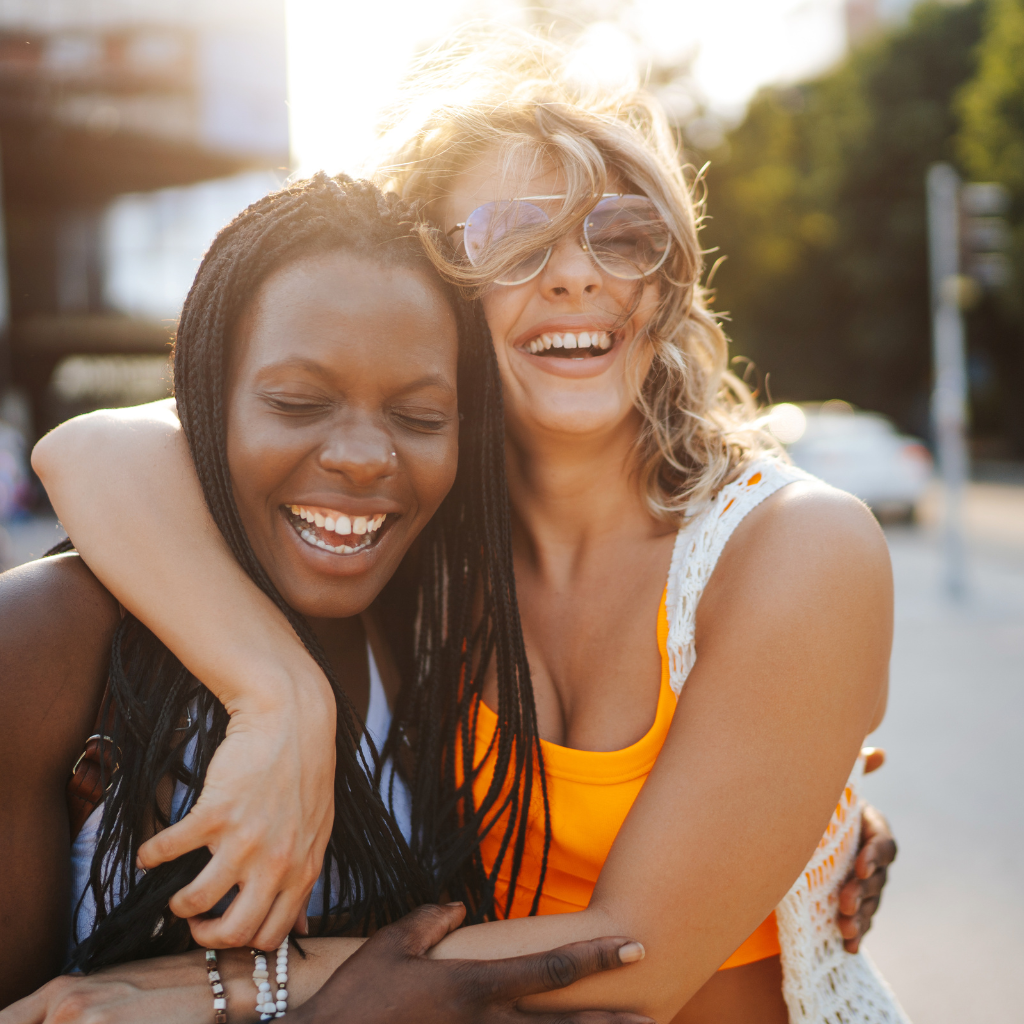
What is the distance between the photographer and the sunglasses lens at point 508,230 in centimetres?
210

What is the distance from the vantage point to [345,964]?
1576 mm

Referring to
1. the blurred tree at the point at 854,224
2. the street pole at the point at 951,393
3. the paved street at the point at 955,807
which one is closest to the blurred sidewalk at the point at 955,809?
the paved street at the point at 955,807

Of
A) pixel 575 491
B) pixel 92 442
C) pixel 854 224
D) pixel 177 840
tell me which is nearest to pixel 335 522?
pixel 92 442

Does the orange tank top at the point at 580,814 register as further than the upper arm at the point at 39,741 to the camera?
Yes

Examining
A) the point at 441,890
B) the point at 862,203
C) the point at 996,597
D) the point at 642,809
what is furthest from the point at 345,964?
the point at 862,203

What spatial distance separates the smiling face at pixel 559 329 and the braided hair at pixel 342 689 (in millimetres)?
110

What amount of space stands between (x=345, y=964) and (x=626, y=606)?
0.92m

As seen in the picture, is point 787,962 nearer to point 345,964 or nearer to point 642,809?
point 642,809

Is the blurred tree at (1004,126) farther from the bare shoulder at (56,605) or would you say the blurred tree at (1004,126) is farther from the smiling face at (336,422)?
the bare shoulder at (56,605)

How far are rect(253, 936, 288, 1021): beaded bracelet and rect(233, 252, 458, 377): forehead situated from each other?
3.11ft

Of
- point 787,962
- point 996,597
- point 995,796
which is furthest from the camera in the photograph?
point 996,597

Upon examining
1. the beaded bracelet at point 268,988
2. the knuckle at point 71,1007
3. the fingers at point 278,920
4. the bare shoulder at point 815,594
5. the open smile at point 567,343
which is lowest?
the beaded bracelet at point 268,988

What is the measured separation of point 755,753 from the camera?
1679mm

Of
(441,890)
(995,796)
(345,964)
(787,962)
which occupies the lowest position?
(995,796)
